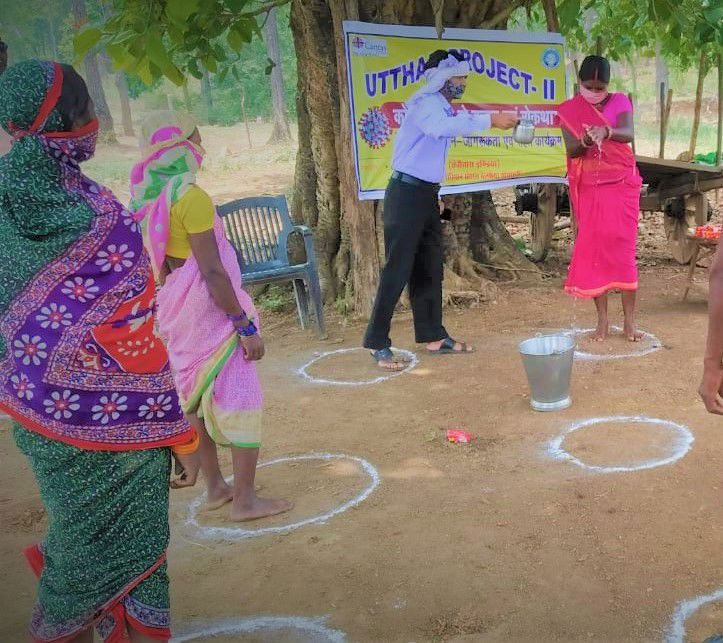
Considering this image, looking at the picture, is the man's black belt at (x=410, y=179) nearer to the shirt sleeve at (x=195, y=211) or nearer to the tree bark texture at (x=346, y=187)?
the tree bark texture at (x=346, y=187)

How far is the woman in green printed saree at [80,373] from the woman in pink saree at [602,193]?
3863 millimetres

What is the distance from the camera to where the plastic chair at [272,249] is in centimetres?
625

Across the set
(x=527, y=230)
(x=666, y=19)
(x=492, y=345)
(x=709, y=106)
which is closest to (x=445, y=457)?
(x=492, y=345)

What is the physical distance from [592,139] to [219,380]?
308 cm

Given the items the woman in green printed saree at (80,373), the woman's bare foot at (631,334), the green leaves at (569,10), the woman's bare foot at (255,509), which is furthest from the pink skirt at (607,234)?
the woman in green printed saree at (80,373)

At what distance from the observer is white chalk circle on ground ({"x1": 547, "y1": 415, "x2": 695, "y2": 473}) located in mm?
3664

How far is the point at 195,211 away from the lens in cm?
310

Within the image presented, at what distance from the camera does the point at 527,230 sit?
10445 millimetres

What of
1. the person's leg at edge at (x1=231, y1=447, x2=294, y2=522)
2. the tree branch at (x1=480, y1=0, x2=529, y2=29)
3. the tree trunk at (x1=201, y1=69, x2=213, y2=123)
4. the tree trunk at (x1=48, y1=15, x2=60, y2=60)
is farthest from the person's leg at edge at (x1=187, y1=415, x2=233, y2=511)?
the tree trunk at (x1=201, y1=69, x2=213, y2=123)

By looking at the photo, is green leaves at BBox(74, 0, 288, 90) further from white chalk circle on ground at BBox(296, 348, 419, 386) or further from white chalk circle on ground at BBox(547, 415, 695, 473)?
white chalk circle on ground at BBox(547, 415, 695, 473)

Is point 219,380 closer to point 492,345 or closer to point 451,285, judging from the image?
point 492,345

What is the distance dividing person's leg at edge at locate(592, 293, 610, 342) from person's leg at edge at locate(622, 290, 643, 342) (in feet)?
0.41

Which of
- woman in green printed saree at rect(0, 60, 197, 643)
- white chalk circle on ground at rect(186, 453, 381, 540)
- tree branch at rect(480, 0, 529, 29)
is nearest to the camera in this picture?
woman in green printed saree at rect(0, 60, 197, 643)

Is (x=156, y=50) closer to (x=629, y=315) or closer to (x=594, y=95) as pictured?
(x=594, y=95)
